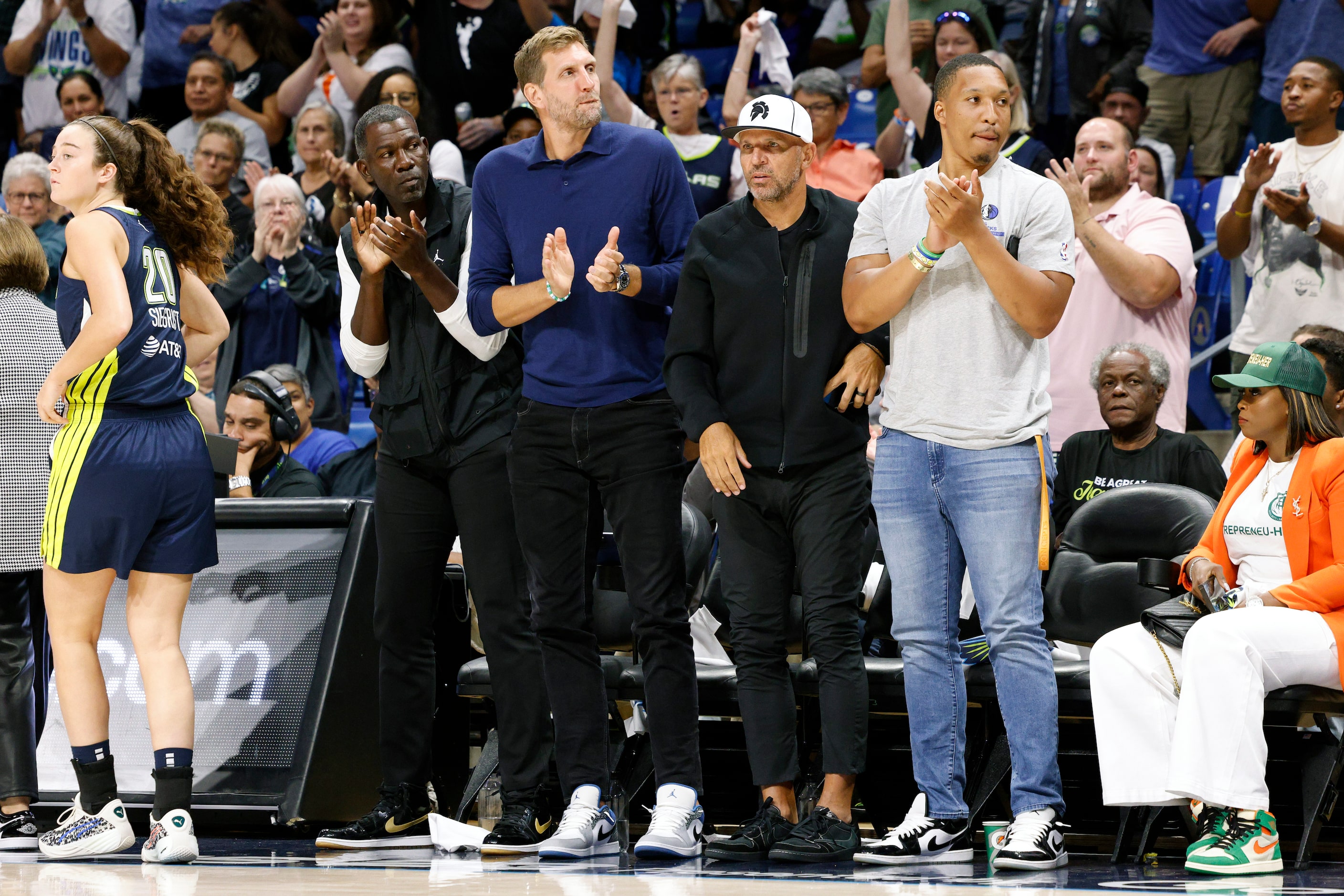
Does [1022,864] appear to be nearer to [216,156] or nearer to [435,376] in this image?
[435,376]

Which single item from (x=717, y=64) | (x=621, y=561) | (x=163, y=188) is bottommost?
(x=621, y=561)

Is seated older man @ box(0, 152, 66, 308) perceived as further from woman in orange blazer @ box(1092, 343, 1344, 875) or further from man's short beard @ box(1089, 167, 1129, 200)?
woman in orange blazer @ box(1092, 343, 1344, 875)

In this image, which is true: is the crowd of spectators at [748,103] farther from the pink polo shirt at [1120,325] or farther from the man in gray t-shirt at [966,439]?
the man in gray t-shirt at [966,439]

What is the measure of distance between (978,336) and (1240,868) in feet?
5.10

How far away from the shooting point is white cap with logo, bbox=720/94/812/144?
427cm

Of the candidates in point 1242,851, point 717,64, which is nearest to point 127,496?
point 1242,851

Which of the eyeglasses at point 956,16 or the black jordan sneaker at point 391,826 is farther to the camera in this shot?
the eyeglasses at point 956,16

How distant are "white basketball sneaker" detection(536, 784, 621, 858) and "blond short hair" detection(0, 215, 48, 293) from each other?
2.69m

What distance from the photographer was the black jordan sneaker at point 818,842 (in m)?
4.04

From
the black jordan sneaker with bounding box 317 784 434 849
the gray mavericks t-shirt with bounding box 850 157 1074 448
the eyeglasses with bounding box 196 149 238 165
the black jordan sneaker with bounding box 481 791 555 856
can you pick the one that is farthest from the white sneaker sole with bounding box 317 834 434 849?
the eyeglasses with bounding box 196 149 238 165

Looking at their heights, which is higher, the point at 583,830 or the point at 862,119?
the point at 862,119

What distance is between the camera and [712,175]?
8164mm

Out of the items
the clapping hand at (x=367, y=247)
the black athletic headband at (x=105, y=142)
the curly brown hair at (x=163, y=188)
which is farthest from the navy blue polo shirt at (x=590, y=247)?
the black athletic headband at (x=105, y=142)

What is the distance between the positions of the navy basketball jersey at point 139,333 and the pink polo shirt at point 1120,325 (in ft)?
12.2
